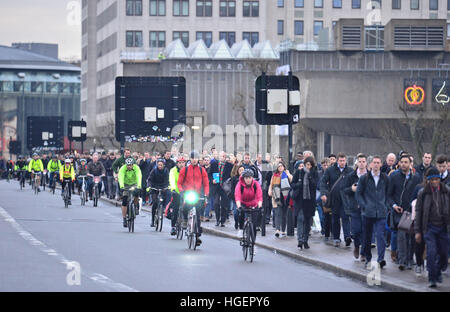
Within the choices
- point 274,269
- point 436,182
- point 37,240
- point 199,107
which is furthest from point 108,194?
point 199,107

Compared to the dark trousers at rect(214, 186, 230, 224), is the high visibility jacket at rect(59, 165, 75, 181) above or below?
above

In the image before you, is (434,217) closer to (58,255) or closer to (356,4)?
(58,255)

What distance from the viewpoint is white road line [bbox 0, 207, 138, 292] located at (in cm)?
1420

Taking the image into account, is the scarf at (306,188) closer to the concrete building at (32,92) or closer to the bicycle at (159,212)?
the bicycle at (159,212)

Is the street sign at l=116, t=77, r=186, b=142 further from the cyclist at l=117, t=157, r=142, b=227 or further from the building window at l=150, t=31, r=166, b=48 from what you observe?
the building window at l=150, t=31, r=166, b=48

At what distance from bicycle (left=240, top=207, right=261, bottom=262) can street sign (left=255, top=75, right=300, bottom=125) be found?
564 centimetres

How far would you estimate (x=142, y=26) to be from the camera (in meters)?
104

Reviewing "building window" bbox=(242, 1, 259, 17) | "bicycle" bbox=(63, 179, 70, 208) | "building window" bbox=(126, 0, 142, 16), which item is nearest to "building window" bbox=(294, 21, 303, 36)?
"building window" bbox=(242, 1, 259, 17)

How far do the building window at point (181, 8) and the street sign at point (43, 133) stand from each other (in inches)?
1229

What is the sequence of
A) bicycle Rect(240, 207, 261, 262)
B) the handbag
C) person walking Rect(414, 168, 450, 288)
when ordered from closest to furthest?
1. person walking Rect(414, 168, 450, 288)
2. the handbag
3. bicycle Rect(240, 207, 261, 262)

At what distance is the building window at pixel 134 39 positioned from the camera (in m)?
104

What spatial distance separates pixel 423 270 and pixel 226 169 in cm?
1247

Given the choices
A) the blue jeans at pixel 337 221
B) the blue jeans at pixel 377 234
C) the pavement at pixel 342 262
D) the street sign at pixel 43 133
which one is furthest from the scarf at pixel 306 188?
the street sign at pixel 43 133
